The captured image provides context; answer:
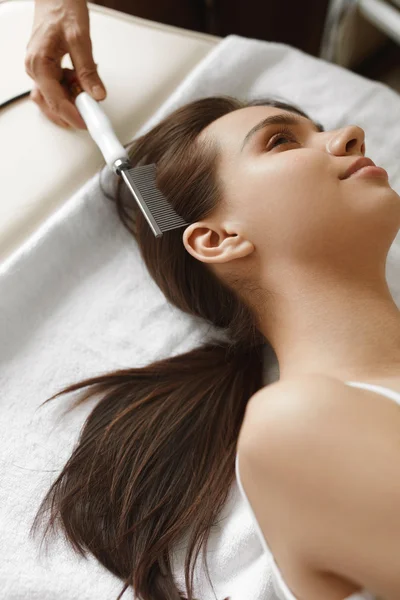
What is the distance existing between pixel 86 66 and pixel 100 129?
13 centimetres

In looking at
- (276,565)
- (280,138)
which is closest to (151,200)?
(280,138)

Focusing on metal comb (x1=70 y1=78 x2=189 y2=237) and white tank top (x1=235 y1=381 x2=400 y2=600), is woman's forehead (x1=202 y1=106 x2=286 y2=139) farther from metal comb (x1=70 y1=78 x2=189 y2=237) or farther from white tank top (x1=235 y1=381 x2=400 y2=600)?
white tank top (x1=235 y1=381 x2=400 y2=600)

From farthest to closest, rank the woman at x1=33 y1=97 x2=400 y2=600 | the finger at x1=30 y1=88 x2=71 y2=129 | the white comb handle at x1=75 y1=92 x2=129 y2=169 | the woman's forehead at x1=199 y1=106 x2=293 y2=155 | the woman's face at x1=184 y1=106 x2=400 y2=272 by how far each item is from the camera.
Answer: the finger at x1=30 y1=88 x2=71 y2=129, the white comb handle at x1=75 y1=92 x2=129 y2=169, the woman's forehead at x1=199 y1=106 x2=293 y2=155, the woman's face at x1=184 y1=106 x2=400 y2=272, the woman at x1=33 y1=97 x2=400 y2=600

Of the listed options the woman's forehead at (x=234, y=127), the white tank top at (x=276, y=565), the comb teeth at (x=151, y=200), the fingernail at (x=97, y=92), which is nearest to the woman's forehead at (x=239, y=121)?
the woman's forehead at (x=234, y=127)

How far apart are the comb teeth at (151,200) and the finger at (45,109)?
273mm

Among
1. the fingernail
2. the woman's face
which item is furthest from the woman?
the fingernail

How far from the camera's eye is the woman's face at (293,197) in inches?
32.0

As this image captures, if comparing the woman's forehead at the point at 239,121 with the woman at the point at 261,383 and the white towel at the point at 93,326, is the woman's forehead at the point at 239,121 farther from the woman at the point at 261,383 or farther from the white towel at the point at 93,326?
the white towel at the point at 93,326

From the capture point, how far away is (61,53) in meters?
1.14

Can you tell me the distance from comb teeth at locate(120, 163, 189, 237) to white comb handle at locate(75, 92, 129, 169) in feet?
0.18

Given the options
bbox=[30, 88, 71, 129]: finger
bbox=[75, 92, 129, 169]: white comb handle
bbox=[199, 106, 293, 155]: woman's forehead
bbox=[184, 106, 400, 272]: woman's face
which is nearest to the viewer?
bbox=[184, 106, 400, 272]: woman's face

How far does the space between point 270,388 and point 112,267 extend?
0.56 m

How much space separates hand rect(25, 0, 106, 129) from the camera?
1107 mm

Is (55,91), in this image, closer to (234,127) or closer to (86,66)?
(86,66)
